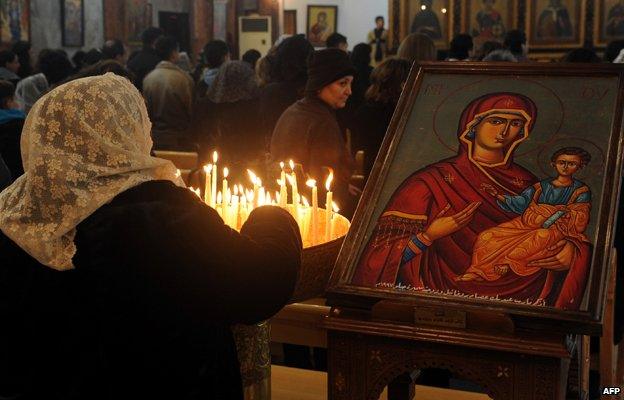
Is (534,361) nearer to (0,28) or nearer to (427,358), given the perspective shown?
(427,358)

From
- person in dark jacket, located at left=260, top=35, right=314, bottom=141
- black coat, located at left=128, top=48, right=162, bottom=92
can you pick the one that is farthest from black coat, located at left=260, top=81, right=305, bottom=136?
black coat, located at left=128, top=48, right=162, bottom=92

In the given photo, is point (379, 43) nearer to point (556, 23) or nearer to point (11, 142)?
point (556, 23)

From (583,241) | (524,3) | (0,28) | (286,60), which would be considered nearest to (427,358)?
(583,241)

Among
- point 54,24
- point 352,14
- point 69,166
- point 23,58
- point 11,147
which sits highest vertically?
point 352,14

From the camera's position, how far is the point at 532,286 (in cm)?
223

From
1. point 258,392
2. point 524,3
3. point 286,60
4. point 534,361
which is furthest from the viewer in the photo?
point 524,3

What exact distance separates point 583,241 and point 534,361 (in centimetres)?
33

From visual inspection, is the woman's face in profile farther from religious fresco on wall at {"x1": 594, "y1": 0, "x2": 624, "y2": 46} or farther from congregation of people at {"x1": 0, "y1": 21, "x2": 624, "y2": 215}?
religious fresco on wall at {"x1": 594, "y1": 0, "x2": 624, "y2": 46}

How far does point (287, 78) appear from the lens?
18.0 ft

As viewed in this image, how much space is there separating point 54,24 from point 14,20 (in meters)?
1.05

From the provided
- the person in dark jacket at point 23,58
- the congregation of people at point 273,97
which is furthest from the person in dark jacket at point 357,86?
the person in dark jacket at point 23,58

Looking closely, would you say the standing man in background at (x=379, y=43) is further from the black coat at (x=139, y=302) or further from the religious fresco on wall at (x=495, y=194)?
the black coat at (x=139, y=302)

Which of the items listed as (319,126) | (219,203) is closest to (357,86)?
(319,126)

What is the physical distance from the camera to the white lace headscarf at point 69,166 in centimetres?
194
